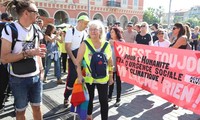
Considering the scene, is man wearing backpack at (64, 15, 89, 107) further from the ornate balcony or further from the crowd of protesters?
the ornate balcony

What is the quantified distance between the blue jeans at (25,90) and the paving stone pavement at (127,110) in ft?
4.89

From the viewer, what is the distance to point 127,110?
4.56m

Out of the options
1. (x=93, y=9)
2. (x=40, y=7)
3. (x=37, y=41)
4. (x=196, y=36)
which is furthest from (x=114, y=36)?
(x=93, y=9)

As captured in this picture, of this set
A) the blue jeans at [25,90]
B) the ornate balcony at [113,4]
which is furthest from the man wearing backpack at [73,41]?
the ornate balcony at [113,4]

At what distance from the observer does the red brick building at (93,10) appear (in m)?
27.0

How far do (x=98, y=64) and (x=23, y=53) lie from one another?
3.98 feet

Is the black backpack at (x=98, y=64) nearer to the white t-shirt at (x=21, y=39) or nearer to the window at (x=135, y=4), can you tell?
the white t-shirt at (x=21, y=39)

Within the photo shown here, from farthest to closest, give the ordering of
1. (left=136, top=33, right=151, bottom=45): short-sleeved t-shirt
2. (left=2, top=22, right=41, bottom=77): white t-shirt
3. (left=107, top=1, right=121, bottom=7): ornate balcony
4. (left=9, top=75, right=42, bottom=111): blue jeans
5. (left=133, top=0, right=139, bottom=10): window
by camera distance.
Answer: (left=133, top=0, right=139, bottom=10): window, (left=107, top=1, right=121, bottom=7): ornate balcony, (left=136, top=33, right=151, bottom=45): short-sleeved t-shirt, (left=9, top=75, right=42, bottom=111): blue jeans, (left=2, top=22, right=41, bottom=77): white t-shirt

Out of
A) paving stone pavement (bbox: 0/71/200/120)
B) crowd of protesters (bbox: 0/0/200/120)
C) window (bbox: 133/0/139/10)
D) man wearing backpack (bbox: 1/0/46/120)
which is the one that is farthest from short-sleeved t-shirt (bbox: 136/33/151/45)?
window (bbox: 133/0/139/10)

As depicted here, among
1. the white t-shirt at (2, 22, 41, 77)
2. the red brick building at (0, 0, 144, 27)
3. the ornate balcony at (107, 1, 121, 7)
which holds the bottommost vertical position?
the white t-shirt at (2, 22, 41, 77)

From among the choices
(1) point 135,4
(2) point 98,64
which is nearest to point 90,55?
(2) point 98,64

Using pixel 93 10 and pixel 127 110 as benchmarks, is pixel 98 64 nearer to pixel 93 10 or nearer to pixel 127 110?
pixel 127 110

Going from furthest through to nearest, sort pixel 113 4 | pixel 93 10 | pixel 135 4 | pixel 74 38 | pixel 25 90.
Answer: pixel 135 4 → pixel 113 4 → pixel 93 10 → pixel 74 38 → pixel 25 90

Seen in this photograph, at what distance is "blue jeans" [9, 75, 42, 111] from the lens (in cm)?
254
